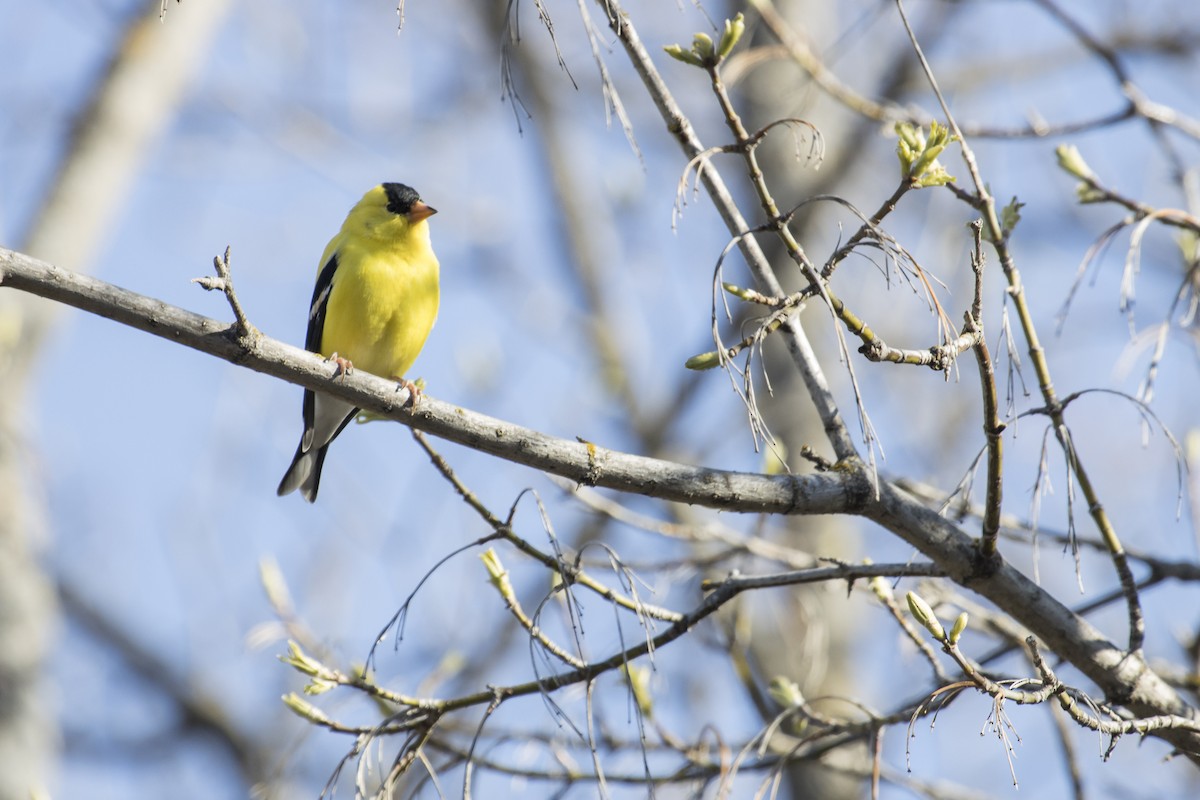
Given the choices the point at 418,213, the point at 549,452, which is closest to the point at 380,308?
the point at 418,213

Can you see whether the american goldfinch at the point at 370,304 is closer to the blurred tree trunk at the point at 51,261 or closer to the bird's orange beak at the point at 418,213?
the bird's orange beak at the point at 418,213

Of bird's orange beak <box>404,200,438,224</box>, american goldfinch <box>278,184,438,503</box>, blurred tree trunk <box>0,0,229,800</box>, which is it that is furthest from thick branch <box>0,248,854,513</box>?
blurred tree trunk <box>0,0,229,800</box>

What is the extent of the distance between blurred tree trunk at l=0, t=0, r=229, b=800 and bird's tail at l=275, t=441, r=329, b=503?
1.88m

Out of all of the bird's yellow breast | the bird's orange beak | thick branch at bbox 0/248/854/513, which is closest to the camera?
thick branch at bbox 0/248/854/513

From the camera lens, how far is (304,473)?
5.05 meters

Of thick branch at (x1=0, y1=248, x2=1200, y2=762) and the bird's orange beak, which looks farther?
the bird's orange beak

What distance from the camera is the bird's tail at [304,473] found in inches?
196

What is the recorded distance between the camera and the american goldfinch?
4.65m

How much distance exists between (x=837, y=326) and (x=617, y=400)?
7152mm

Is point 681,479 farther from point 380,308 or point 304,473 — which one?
point 304,473

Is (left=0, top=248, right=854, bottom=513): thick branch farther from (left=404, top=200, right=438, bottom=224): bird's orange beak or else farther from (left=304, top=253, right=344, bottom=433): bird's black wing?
(left=404, top=200, right=438, bottom=224): bird's orange beak

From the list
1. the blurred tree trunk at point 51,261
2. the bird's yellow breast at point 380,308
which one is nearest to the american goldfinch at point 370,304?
the bird's yellow breast at point 380,308

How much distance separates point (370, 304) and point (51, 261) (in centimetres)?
169

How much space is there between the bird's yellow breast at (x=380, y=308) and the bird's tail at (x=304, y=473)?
0.50 metres
